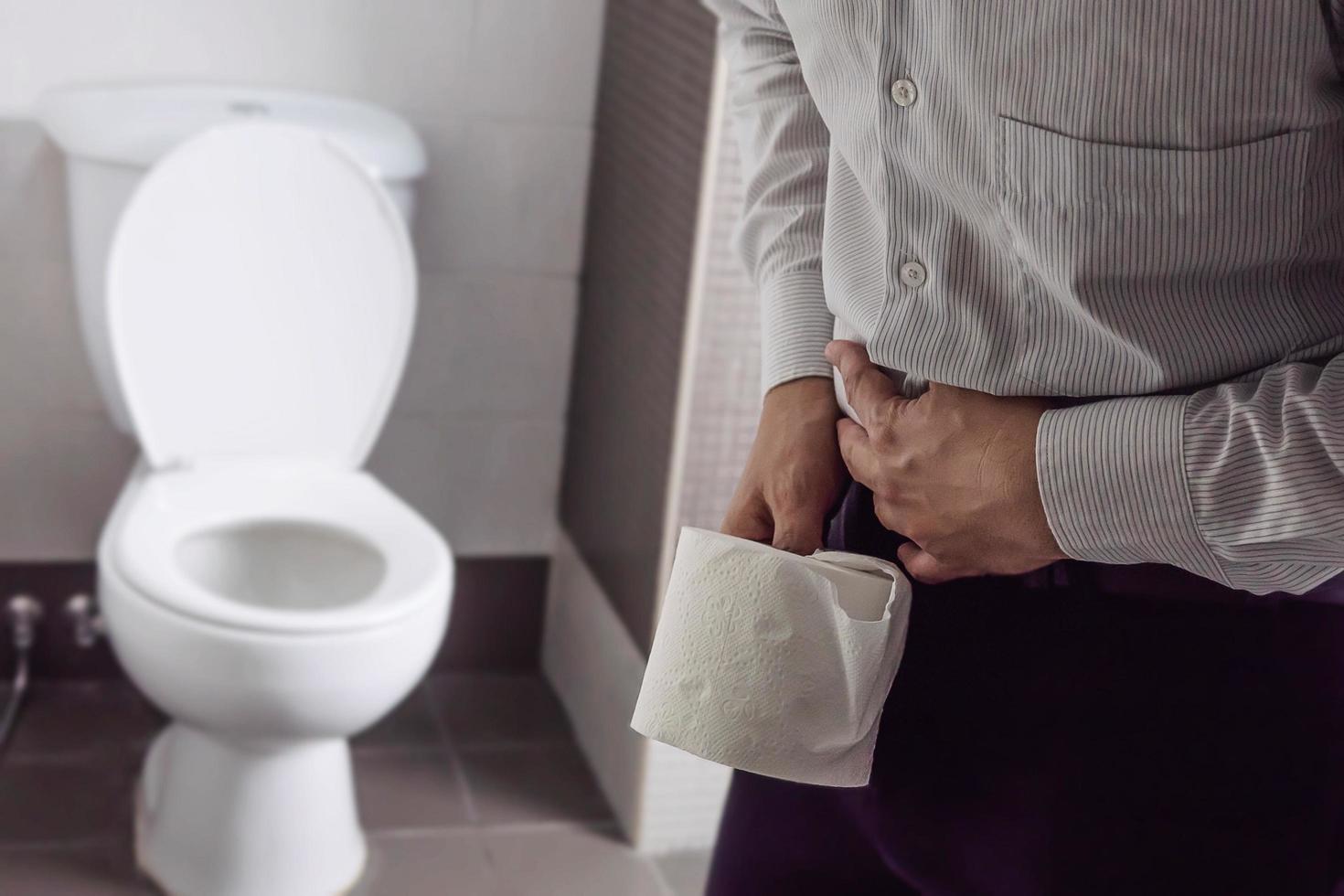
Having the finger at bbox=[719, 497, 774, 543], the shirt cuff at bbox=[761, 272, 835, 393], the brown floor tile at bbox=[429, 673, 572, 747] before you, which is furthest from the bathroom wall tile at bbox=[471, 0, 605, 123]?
the finger at bbox=[719, 497, 774, 543]

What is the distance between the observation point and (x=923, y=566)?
76cm

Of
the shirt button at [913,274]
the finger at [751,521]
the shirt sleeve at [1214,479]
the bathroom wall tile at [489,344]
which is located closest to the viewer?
the shirt sleeve at [1214,479]

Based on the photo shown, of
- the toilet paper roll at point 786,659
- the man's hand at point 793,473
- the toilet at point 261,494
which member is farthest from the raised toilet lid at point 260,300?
the toilet paper roll at point 786,659

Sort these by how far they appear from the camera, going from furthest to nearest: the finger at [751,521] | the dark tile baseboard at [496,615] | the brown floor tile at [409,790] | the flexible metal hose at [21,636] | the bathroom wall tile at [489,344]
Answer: the dark tile baseboard at [496,615], the bathroom wall tile at [489,344], the flexible metal hose at [21,636], the brown floor tile at [409,790], the finger at [751,521]

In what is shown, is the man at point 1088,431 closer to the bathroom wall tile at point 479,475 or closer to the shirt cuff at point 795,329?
the shirt cuff at point 795,329

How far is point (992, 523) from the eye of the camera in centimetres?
71

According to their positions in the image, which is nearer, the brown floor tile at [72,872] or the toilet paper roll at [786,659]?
the toilet paper roll at [786,659]

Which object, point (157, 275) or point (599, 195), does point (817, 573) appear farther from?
point (599, 195)

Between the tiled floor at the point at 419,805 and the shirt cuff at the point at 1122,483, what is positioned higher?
the shirt cuff at the point at 1122,483

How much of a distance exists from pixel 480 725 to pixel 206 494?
0.62 meters

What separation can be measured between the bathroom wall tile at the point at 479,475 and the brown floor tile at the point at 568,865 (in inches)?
21.3

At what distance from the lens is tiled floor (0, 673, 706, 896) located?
175 cm

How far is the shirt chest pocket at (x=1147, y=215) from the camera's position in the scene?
2.09 ft

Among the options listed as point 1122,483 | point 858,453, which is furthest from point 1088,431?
point 858,453
